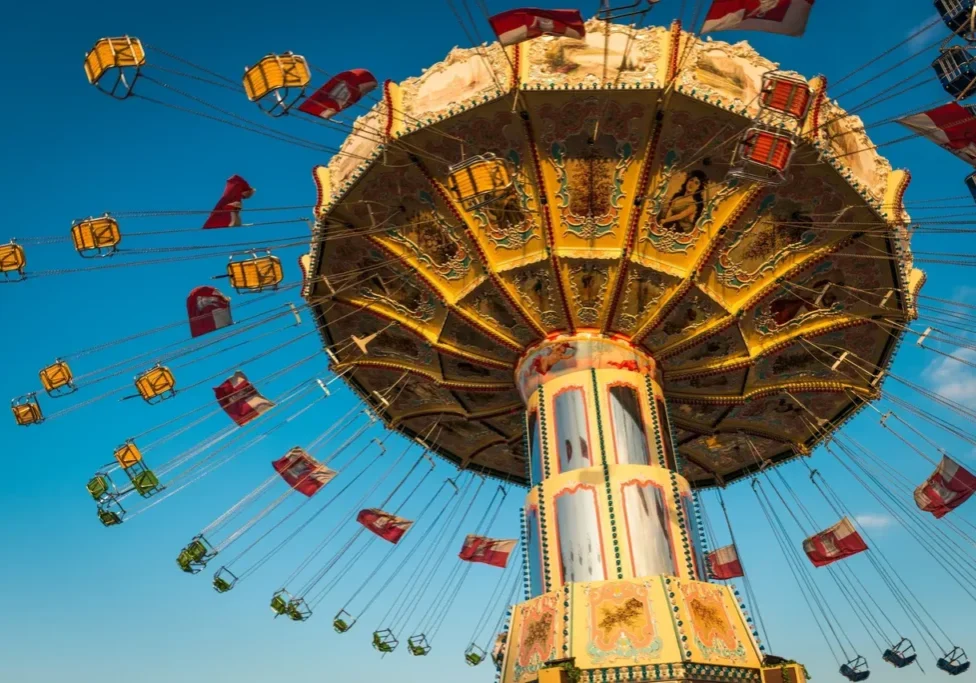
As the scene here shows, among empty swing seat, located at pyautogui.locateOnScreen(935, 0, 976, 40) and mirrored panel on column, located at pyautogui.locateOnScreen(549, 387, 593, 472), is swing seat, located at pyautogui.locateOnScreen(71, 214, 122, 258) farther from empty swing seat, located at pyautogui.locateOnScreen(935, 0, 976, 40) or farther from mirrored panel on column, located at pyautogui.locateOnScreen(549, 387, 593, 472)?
empty swing seat, located at pyautogui.locateOnScreen(935, 0, 976, 40)

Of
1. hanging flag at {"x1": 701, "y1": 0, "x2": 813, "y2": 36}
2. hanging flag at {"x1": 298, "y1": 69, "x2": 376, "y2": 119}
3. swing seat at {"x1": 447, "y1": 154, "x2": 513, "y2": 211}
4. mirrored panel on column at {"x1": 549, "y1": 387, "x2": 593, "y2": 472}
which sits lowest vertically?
mirrored panel on column at {"x1": 549, "y1": 387, "x2": 593, "y2": 472}

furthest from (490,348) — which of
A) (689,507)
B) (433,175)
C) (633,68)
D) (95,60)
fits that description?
(95,60)

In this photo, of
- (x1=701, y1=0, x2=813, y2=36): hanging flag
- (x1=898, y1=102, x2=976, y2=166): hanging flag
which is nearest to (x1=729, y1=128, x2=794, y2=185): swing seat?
(x1=701, y1=0, x2=813, y2=36): hanging flag

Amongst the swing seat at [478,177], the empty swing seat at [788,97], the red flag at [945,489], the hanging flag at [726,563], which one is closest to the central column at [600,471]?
the swing seat at [478,177]

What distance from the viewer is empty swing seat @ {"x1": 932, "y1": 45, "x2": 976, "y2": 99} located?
10797 mm

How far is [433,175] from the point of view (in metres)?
13.0

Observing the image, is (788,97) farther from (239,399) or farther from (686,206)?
(239,399)

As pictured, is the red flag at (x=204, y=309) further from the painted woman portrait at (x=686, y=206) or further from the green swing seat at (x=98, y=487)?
the painted woman portrait at (x=686, y=206)

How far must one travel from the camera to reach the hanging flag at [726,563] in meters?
19.5

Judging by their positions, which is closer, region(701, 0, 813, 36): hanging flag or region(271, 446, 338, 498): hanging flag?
region(701, 0, 813, 36): hanging flag

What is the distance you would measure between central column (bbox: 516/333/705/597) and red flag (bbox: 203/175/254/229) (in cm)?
552

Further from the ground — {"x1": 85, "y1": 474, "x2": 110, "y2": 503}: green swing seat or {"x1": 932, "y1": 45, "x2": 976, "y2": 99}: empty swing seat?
{"x1": 932, "y1": 45, "x2": 976, "y2": 99}: empty swing seat

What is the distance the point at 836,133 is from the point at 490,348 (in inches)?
260

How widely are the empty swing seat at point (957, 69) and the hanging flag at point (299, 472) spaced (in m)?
12.6
